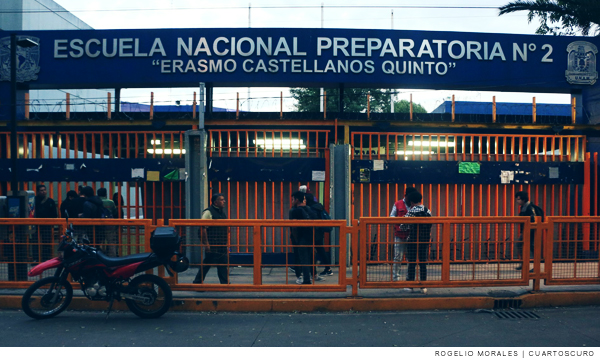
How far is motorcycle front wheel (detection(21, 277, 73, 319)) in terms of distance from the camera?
5797 mm

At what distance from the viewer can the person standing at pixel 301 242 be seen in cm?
667

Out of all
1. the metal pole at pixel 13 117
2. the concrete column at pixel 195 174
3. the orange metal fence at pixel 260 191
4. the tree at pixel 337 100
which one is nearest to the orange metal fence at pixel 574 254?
the orange metal fence at pixel 260 191

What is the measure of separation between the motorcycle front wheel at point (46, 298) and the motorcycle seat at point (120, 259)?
619 millimetres

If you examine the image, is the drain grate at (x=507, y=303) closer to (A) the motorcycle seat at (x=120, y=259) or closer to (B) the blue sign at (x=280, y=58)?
(A) the motorcycle seat at (x=120, y=259)

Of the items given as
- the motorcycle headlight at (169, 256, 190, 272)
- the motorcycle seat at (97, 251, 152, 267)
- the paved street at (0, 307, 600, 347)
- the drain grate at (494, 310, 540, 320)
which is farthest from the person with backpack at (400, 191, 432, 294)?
the motorcycle seat at (97, 251, 152, 267)

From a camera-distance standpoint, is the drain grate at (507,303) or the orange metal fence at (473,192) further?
the orange metal fence at (473,192)

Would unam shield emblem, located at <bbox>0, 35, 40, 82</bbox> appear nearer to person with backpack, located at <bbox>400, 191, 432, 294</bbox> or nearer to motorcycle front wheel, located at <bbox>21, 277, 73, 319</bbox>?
motorcycle front wheel, located at <bbox>21, 277, 73, 319</bbox>

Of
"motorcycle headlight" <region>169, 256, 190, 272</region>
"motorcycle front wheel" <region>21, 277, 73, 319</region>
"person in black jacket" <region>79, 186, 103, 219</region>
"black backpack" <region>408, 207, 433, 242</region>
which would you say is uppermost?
"person in black jacket" <region>79, 186, 103, 219</region>

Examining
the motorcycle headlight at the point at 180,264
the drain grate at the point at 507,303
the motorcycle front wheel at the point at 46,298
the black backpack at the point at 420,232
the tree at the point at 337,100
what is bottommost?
the drain grate at the point at 507,303

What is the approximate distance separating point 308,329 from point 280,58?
→ 681 centimetres

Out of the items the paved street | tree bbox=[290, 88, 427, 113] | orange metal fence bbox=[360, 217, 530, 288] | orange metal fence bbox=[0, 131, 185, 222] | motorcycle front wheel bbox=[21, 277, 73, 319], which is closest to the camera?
the paved street

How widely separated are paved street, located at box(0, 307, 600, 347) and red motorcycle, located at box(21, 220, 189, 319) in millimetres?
193

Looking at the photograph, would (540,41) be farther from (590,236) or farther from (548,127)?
(590,236)

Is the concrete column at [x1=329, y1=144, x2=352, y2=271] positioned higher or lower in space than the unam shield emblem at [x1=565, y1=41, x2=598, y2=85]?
lower
